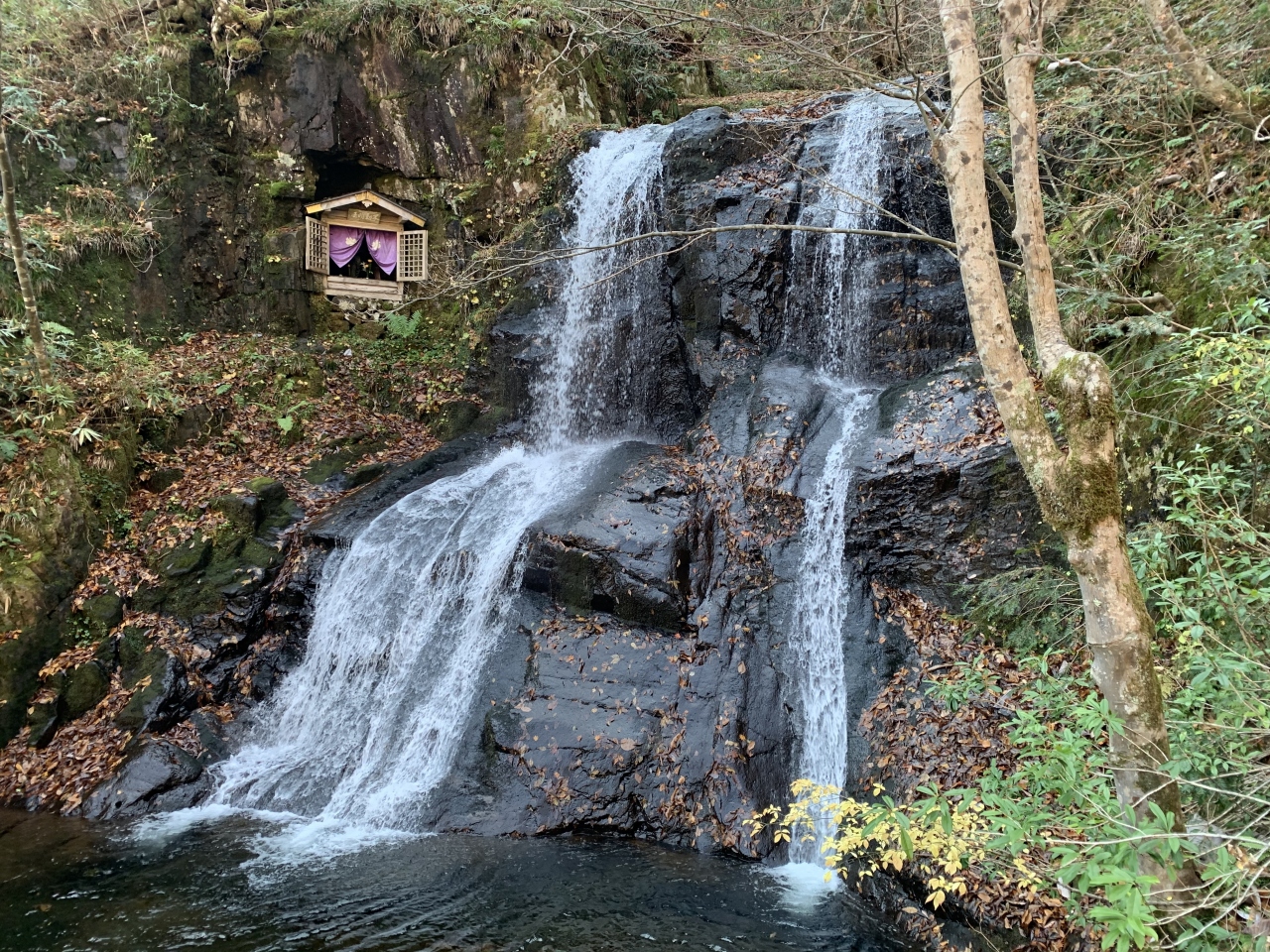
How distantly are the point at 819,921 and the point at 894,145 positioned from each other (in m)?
9.23

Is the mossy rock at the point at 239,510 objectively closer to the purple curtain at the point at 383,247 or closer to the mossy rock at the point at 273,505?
the mossy rock at the point at 273,505

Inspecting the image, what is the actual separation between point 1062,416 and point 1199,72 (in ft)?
15.2

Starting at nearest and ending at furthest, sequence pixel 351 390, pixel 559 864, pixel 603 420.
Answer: pixel 559 864
pixel 603 420
pixel 351 390

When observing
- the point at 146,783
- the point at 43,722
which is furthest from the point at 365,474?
the point at 146,783

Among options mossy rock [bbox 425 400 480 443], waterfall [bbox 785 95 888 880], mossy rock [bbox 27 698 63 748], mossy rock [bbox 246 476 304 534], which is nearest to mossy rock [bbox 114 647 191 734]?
mossy rock [bbox 27 698 63 748]

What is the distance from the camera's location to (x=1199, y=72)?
18.7 ft

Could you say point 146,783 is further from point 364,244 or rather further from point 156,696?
point 364,244

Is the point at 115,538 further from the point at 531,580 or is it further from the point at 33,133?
the point at 33,133

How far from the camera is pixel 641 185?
11.3 m

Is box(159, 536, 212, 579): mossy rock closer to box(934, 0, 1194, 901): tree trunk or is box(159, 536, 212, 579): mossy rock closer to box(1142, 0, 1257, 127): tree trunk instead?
box(934, 0, 1194, 901): tree trunk

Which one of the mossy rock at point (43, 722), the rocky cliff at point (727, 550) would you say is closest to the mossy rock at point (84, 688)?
the mossy rock at point (43, 722)

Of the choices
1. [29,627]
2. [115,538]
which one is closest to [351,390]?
[115,538]

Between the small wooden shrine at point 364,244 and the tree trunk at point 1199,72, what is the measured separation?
11.5 metres

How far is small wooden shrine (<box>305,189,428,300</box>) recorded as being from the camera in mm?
13352
